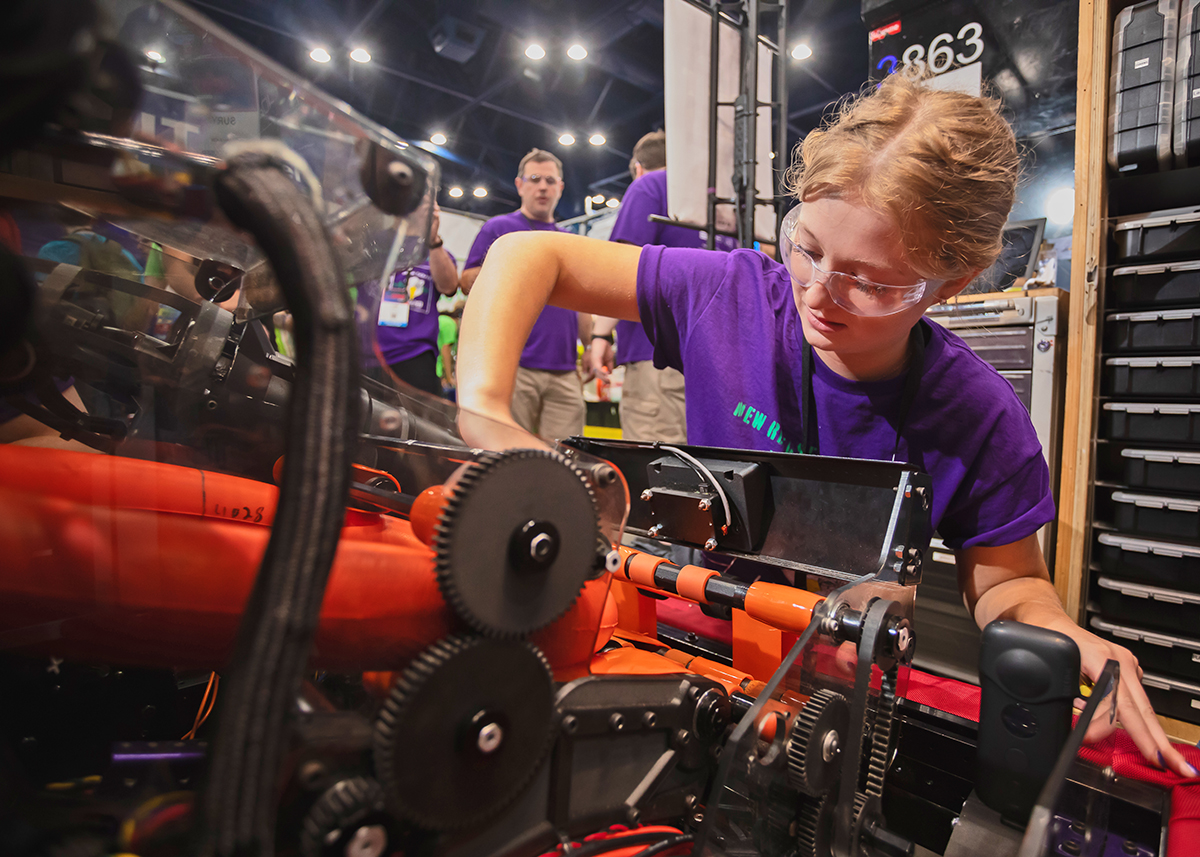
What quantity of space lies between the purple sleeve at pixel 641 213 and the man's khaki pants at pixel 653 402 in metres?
0.60

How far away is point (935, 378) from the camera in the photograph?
111 centimetres

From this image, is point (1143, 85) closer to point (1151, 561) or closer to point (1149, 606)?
point (1151, 561)

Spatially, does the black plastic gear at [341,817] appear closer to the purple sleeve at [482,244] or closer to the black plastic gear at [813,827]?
the black plastic gear at [813,827]

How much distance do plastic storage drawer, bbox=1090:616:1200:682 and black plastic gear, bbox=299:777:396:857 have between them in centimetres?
237

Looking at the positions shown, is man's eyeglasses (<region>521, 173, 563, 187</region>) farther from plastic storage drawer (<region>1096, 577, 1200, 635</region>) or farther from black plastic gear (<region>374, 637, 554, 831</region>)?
black plastic gear (<region>374, 637, 554, 831</region>)

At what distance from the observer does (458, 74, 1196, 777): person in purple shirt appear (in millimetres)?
892

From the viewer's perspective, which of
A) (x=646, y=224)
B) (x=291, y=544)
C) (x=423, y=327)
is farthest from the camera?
(x=423, y=327)

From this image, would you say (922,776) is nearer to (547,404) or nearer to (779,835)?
(779,835)

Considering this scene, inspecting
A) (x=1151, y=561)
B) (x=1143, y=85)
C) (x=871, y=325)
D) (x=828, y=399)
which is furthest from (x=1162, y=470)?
(x=871, y=325)

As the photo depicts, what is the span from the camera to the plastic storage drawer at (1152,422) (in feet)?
5.94

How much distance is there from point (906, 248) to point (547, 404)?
2463 mm

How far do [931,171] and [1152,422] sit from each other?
161 centimetres

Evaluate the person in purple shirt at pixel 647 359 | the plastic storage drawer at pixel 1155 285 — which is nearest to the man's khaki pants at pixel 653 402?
the person in purple shirt at pixel 647 359

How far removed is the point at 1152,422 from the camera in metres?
1.88
